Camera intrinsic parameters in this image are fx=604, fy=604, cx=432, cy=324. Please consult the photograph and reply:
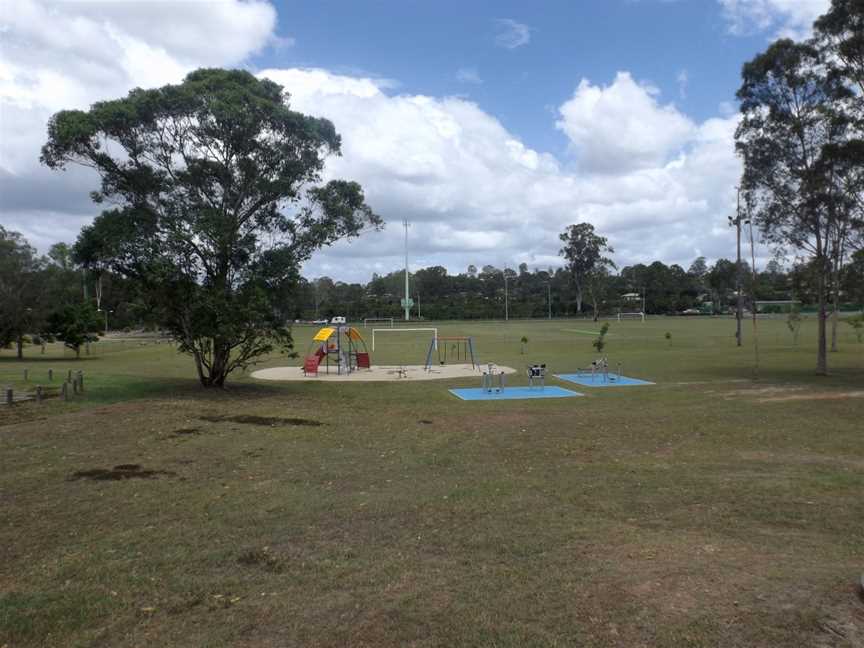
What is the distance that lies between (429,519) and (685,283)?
139 metres

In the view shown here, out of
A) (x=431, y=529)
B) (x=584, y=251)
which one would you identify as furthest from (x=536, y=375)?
(x=584, y=251)

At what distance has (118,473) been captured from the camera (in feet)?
28.3

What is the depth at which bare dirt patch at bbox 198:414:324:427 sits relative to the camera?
518 inches

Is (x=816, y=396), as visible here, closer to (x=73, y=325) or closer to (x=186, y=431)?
(x=186, y=431)

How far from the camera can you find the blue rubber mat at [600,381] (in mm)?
21433

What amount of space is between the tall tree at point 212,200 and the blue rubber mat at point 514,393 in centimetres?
608

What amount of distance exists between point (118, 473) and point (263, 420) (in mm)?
5023

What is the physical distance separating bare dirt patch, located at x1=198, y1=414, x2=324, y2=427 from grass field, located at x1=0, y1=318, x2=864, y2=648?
0.43 ft

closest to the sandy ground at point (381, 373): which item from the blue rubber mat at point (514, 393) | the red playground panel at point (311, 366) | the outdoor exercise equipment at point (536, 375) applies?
the red playground panel at point (311, 366)

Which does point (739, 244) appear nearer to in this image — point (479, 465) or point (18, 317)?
point (479, 465)

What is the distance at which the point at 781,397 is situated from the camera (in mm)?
16938

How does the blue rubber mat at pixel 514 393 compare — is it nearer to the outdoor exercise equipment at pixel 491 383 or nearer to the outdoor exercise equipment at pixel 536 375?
the outdoor exercise equipment at pixel 491 383

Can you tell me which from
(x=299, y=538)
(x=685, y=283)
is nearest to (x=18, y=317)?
(x=299, y=538)

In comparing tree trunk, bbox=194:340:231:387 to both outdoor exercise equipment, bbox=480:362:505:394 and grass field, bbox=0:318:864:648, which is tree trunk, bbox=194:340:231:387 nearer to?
grass field, bbox=0:318:864:648
